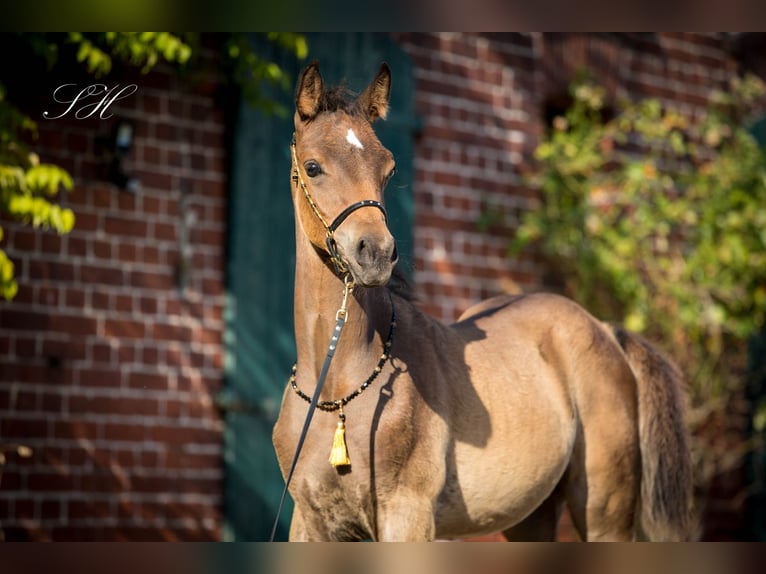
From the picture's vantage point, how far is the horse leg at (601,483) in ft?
13.9

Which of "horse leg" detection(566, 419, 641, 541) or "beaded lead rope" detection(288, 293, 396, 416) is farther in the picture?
"horse leg" detection(566, 419, 641, 541)

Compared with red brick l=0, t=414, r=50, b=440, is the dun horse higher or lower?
higher

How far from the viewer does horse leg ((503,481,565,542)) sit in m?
4.50

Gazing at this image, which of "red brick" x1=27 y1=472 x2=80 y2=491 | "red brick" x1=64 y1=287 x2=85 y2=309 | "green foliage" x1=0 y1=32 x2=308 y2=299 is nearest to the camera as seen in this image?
"green foliage" x1=0 y1=32 x2=308 y2=299

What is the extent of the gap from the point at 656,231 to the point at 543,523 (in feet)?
12.7

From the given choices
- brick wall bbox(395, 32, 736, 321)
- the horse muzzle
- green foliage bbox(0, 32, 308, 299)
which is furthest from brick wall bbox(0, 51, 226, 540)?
the horse muzzle

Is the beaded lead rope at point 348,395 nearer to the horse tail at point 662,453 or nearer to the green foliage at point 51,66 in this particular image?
the horse tail at point 662,453

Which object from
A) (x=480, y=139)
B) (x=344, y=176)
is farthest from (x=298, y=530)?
(x=480, y=139)

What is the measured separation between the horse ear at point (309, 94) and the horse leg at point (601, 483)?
1.65 meters

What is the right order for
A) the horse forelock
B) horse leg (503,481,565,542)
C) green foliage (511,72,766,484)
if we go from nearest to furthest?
the horse forelock < horse leg (503,481,565,542) < green foliage (511,72,766,484)

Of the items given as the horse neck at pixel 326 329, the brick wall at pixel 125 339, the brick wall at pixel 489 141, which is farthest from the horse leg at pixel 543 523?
the brick wall at pixel 489 141

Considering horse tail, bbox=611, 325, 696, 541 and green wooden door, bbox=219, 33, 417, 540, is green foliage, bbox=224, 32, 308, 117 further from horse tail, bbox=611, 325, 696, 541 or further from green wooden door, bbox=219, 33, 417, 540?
horse tail, bbox=611, 325, 696, 541

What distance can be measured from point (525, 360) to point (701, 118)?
518cm

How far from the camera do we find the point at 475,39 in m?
7.66
